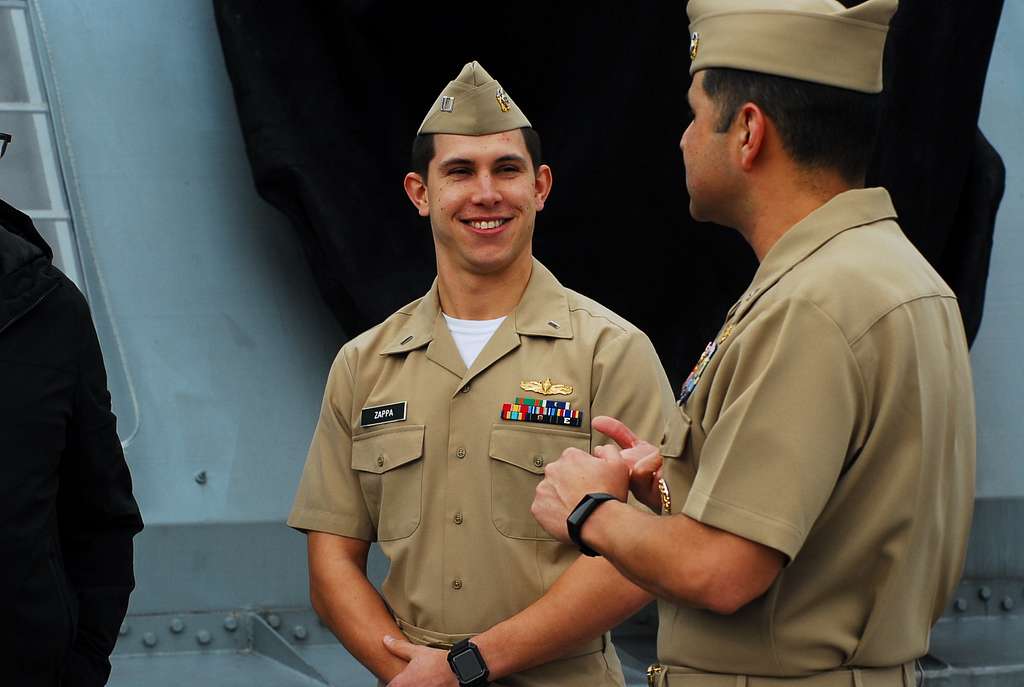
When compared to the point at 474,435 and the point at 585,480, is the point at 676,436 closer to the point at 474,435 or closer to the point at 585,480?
the point at 585,480

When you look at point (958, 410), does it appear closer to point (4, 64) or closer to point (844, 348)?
point (844, 348)

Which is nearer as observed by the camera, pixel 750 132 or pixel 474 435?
pixel 750 132

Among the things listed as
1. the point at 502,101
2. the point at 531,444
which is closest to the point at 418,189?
the point at 502,101

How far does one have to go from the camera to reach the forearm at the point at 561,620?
1.98 metres

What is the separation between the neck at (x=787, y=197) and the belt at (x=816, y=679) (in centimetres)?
44

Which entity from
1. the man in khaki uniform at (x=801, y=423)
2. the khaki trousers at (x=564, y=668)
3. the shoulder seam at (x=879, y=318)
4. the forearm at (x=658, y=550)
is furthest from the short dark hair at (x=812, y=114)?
the khaki trousers at (x=564, y=668)

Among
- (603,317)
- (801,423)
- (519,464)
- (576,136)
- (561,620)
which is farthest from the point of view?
(576,136)

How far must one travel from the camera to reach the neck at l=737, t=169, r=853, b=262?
4.90ft

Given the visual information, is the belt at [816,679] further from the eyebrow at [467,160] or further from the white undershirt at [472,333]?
the eyebrow at [467,160]

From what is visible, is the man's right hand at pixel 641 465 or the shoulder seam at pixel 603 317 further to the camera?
the shoulder seam at pixel 603 317

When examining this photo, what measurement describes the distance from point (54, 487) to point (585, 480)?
0.69 metres

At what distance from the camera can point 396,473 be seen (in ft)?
7.01

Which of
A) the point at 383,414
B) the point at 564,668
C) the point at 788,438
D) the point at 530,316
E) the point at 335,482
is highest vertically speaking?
the point at 788,438

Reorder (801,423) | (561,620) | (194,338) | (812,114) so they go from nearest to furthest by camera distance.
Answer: (801,423) < (812,114) < (561,620) < (194,338)
